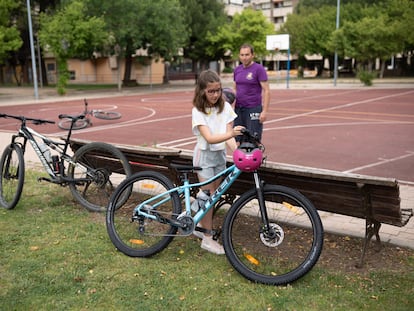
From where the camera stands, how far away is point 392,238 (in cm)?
453

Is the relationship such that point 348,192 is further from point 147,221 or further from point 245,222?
point 147,221

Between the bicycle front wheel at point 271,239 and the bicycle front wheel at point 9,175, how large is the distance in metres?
2.96

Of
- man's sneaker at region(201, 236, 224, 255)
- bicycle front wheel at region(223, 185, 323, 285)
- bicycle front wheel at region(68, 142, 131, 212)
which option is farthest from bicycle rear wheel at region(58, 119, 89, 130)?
bicycle front wheel at region(223, 185, 323, 285)

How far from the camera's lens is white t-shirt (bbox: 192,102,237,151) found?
13.1 feet

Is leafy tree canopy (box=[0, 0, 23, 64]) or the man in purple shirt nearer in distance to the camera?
the man in purple shirt

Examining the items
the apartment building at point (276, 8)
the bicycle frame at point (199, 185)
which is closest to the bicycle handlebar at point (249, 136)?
Answer: the bicycle frame at point (199, 185)

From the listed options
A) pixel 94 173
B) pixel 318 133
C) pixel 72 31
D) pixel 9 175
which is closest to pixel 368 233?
pixel 94 173

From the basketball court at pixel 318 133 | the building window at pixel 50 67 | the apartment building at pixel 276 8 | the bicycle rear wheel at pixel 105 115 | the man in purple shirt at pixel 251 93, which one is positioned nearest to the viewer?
the man in purple shirt at pixel 251 93

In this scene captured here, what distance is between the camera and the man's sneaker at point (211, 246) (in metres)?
4.20

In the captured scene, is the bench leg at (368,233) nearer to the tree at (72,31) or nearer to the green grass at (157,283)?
the green grass at (157,283)

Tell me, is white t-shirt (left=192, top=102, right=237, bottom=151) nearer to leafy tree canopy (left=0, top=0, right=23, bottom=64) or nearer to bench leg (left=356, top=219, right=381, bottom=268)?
bench leg (left=356, top=219, right=381, bottom=268)

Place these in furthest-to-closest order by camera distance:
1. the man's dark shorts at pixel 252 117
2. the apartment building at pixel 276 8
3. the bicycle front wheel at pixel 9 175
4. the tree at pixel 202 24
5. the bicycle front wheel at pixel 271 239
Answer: the apartment building at pixel 276 8
the tree at pixel 202 24
the man's dark shorts at pixel 252 117
the bicycle front wheel at pixel 9 175
the bicycle front wheel at pixel 271 239

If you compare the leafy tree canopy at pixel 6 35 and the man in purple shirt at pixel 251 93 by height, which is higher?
the leafy tree canopy at pixel 6 35

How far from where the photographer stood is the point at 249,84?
669 cm
